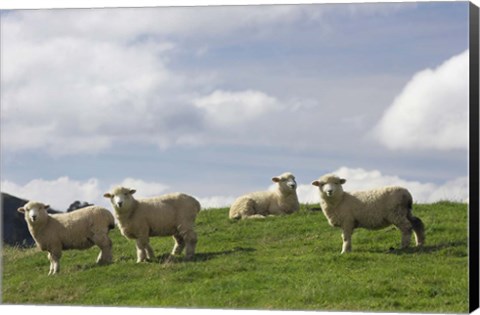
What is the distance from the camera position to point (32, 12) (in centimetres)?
2430

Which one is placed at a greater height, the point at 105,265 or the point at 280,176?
the point at 280,176

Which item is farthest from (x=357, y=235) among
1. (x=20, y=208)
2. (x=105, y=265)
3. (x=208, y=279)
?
(x=20, y=208)

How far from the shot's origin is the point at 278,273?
22234 millimetres

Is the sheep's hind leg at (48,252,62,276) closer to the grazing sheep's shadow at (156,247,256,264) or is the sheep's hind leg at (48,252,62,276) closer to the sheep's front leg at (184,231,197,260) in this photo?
the grazing sheep's shadow at (156,247,256,264)

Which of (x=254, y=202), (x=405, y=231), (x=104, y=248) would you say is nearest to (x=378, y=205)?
(x=405, y=231)

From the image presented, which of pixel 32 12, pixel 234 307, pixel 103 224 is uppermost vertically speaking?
pixel 32 12

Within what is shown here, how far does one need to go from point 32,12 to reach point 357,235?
25.2ft

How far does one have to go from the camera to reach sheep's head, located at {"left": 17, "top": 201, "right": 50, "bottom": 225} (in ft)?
79.2

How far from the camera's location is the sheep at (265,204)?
1052 inches

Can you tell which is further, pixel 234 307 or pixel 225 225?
pixel 225 225

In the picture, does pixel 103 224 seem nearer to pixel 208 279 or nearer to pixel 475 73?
pixel 208 279

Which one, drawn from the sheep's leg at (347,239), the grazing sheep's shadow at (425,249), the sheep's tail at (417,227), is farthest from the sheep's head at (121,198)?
the sheep's tail at (417,227)

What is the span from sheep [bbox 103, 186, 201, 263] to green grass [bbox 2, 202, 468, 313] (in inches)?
17.1

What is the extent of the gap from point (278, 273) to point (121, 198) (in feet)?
11.2
